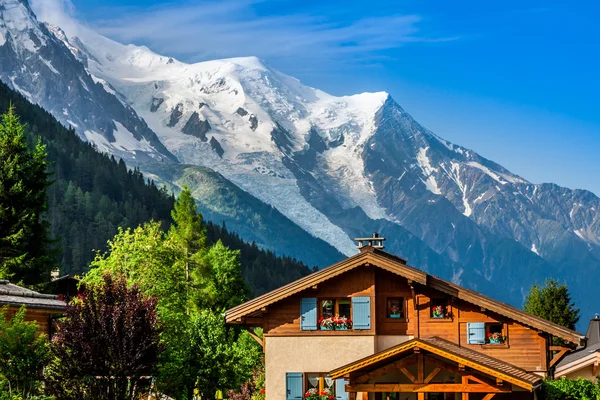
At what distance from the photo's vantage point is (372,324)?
4703 cm

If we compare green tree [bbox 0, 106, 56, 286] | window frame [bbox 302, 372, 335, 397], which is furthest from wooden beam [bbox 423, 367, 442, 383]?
green tree [bbox 0, 106, 56, 286]

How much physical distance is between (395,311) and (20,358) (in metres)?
15.9

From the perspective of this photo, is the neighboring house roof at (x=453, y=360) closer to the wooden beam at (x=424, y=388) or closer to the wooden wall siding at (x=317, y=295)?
the wooden beam at (x=424, y=388)

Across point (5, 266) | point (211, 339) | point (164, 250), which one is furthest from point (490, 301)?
point (164, 250)

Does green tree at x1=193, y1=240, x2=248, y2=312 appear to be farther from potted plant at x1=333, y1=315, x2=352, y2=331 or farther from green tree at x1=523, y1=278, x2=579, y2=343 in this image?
potted plant at x1=333, y1=315, x2=352, y2=331

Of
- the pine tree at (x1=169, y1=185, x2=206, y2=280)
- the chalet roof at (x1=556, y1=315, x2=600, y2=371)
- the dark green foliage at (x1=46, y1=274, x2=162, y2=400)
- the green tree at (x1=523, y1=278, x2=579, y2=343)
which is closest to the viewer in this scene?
the dark green foliage at (x1=46, y1=274, x2=162, y2=400)

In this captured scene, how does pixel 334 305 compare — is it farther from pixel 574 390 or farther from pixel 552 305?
pixel 552 305

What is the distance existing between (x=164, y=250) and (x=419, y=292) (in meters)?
34.0

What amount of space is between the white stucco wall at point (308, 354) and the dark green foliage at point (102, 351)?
359 inches

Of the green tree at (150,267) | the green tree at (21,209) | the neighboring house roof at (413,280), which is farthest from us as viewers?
the green tree at (150,267)

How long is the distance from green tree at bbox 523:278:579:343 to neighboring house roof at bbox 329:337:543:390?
5712 cm

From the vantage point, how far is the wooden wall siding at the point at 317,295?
47531 millimetres

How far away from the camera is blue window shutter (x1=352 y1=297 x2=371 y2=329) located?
47094 mm

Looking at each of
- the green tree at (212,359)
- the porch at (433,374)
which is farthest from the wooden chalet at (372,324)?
the porch at (433,374)
